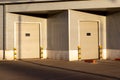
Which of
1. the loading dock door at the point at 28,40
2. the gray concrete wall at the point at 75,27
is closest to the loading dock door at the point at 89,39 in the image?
the gray concrete wall at the point at 75,27

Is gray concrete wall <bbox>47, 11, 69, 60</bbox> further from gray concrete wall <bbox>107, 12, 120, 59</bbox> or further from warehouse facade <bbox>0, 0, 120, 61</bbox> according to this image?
gray concrete wall <bbox>107, 12, 120, 59</bbox>

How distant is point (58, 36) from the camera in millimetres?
25672

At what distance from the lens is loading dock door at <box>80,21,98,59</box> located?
25219 mm

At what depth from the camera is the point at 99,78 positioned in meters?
15.2

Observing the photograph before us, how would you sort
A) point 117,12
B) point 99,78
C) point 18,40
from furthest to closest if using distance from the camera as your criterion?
point 18,40 → point 117,12 → point 99,78

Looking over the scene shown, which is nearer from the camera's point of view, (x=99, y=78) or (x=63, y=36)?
(x=99, y=78)

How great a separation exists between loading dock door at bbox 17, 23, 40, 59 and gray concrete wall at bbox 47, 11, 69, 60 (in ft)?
3.19

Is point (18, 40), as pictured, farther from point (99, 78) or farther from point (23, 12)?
point (99, 78)

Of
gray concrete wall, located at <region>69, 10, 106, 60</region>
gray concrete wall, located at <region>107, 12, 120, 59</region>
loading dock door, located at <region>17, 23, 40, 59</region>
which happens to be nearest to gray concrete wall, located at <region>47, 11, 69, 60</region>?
gray concrete wall, located at <region>69, 10, 106, 60</region>

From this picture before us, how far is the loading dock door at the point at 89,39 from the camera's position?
25219 millimetres

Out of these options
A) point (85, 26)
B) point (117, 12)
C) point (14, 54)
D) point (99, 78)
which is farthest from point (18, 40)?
point (99, 78)

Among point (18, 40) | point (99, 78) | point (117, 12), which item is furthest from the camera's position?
point (18, 40)

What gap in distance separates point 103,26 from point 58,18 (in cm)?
324

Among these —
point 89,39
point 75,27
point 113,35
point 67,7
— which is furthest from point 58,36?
point 113,35
